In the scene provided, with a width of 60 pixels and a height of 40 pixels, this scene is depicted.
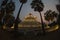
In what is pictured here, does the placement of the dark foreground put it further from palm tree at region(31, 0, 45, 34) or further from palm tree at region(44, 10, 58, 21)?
palm tree at region(31, 0, 45, 34)

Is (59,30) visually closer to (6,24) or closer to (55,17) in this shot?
(55,17)

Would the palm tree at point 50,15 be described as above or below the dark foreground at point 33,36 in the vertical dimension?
above

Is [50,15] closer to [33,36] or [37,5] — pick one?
[37,5]

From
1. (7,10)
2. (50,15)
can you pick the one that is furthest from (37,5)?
(7,10)

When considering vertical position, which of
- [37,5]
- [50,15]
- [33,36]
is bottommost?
[33,36]

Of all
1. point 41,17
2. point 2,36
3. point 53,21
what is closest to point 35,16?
point 41,17

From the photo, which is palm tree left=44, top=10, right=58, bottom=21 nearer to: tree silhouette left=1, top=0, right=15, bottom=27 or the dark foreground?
the dark foreground

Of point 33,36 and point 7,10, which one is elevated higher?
point 7,10

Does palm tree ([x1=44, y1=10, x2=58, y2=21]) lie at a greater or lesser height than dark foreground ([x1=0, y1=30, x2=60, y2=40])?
greater

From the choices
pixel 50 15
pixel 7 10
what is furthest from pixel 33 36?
pixel 7 10

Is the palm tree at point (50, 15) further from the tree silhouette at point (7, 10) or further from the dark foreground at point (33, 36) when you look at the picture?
the tree silhouette at point (7, 10)

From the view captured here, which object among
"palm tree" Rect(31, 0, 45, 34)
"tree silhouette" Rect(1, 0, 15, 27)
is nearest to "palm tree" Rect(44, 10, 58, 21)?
"palm tree" Rect(31, 0, 45, 34)

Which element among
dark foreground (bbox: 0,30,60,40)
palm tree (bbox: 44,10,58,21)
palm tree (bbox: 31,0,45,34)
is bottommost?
dark foreground (bbox: 0,30,60,40)

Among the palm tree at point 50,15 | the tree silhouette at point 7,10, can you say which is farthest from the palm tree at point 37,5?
the tree silhouette at point 7,10
